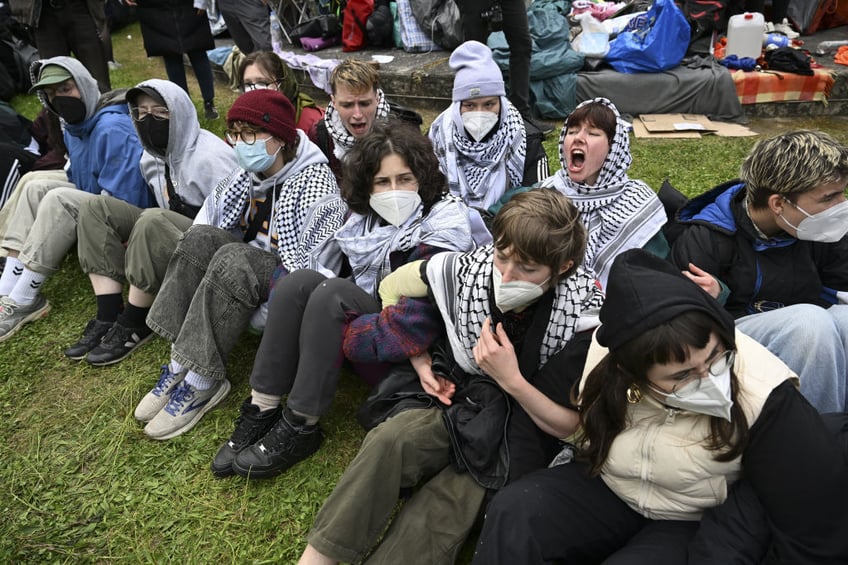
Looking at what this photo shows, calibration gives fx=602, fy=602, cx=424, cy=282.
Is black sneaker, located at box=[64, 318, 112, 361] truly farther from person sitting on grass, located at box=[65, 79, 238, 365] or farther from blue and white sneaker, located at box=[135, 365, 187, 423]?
blue and white sneaker, located at box=[135, 365, 187, 423]

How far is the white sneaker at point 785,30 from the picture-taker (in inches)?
265

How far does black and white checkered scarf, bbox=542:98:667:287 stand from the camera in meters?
2.67

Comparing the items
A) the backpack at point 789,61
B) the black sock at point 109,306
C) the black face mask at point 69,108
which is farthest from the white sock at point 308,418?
the backpack at point 789,61

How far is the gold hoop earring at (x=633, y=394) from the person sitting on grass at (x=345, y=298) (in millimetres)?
854

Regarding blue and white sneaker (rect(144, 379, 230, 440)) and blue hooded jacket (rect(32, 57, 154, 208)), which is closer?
blue and white sneaker (rect(144, 379, 230, 440))

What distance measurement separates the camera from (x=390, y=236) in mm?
2672

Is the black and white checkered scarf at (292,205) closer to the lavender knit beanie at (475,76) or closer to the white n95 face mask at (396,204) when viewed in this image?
the white n95 face mask at (396,204)

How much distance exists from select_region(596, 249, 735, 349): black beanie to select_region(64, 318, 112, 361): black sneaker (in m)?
2.93

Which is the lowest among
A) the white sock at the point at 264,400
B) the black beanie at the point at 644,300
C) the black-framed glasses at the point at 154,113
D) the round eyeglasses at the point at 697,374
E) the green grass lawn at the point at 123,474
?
the green grass lawn at the point at 123,474

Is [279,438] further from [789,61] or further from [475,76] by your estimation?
[789,61]

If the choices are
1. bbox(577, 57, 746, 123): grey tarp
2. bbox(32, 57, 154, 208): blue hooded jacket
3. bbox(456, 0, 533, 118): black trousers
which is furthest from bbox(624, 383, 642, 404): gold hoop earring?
bbox(577, 57, 746, 123): grey tarp

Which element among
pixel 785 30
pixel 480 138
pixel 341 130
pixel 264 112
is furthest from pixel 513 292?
pixel 785 30

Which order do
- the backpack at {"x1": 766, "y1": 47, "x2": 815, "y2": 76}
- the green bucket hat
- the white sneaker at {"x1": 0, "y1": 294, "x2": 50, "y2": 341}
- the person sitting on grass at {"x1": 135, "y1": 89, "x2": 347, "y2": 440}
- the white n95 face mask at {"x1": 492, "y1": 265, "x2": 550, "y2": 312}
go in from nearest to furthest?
the white n95 face mask at {"x1": 492, "y1": 265, "x2": 550, "y2": 312} → the person sitting on grass at {"x1": 135, "y1": 89, "x2": 347, "y2": 440} → the white sneaker at {"x1": 0, "y1": 294, "x2": 50, "y2": 341} → the green bucket hat → the backpack at {"x1": 766, "y1": 47, "x2": 815, "y2": 76}

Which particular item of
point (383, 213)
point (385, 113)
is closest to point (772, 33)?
point (385, 113)
